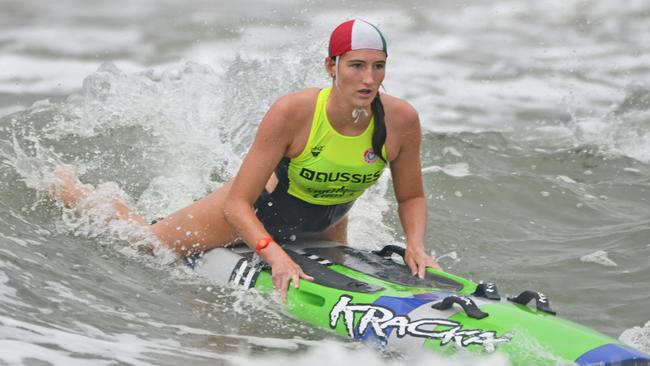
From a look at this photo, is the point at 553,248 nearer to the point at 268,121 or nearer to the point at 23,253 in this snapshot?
the point at 268,121

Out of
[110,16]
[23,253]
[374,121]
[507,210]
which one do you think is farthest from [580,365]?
[110,16]

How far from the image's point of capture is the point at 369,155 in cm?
580

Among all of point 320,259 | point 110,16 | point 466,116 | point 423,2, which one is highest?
point 423,2

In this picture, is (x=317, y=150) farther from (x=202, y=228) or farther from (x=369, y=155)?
(x=202, y=228)

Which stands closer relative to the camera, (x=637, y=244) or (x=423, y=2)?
(x=637, y=244)

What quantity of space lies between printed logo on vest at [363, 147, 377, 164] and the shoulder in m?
0.16

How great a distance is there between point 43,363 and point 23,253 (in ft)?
5.77

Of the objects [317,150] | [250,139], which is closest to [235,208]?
[317,150]

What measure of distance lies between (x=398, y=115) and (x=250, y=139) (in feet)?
12.4

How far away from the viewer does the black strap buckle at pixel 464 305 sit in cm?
497

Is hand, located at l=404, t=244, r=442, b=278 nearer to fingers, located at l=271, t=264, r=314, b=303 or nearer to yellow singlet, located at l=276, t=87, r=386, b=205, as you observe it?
yellow singlet, located at l=276, t=87, r=386, b=205

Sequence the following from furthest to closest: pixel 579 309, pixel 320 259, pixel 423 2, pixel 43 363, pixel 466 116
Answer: pixel 423 2
pixel 466 116
pixel 579 309
pixel 320 259
pixel 43 363

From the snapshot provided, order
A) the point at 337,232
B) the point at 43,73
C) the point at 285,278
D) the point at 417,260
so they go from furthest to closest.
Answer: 1. the point at 43,73
2. the point at 337,232
3. the point at 417,260
4. the point at 285,278

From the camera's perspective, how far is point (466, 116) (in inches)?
502
